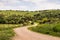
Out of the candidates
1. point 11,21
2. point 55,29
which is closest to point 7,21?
point 11,21

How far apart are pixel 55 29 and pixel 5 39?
11415mm

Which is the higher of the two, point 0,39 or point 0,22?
point 0,39

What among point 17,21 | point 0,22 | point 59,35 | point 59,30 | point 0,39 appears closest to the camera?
point 0,39

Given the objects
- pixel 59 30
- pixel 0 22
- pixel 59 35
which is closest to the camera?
pixel 59 35

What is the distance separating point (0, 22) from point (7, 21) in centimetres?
330

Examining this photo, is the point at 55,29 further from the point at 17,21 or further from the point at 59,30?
the point at 17,21

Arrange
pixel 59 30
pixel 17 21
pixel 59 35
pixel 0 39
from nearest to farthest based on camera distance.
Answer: pixel 0 39, pixel 59 35, pixel 59 30, pixel 17 21

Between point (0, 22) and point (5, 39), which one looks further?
point (0, 22)

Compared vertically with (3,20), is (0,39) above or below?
above

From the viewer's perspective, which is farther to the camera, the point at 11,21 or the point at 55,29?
the point at 11,21

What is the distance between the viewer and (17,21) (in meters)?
77.1

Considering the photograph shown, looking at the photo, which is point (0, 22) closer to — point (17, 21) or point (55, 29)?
point (17, 21)

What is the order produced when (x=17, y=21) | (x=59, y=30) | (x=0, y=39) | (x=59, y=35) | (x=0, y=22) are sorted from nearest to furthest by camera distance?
(x=0, y=39)
(x=59, y=35)
(x=59, y=30)
(x=0, y=22)
(x=17, y=21)

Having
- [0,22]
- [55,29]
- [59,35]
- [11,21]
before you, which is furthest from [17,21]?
[59,35]
